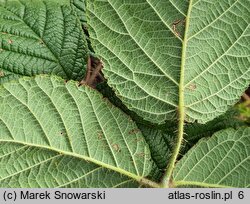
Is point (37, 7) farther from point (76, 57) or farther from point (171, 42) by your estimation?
point (171, 42)

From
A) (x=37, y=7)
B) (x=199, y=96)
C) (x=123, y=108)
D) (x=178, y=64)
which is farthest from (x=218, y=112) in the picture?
(x=37, y=7)

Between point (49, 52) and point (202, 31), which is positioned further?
point (49, 52)

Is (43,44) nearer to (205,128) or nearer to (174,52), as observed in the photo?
(174,52)

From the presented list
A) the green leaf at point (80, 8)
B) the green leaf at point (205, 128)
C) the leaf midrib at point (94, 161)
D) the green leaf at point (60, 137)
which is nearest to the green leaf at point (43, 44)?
the green leaf at point (80, 8)

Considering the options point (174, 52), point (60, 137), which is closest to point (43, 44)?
point (60, 137)

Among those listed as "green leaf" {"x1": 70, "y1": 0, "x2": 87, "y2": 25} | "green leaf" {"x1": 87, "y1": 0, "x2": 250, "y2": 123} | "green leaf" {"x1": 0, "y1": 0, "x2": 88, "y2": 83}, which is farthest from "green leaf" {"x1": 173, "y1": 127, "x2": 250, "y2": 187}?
"green leaf" {"x1": 70, "y1": 0, "x2": 87, "y2": 25}

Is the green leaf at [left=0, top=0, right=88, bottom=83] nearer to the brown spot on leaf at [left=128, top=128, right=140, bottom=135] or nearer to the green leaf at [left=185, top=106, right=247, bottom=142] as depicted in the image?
the brown spot on leaf at [left=128, top=128, right=140, bottom=135]
